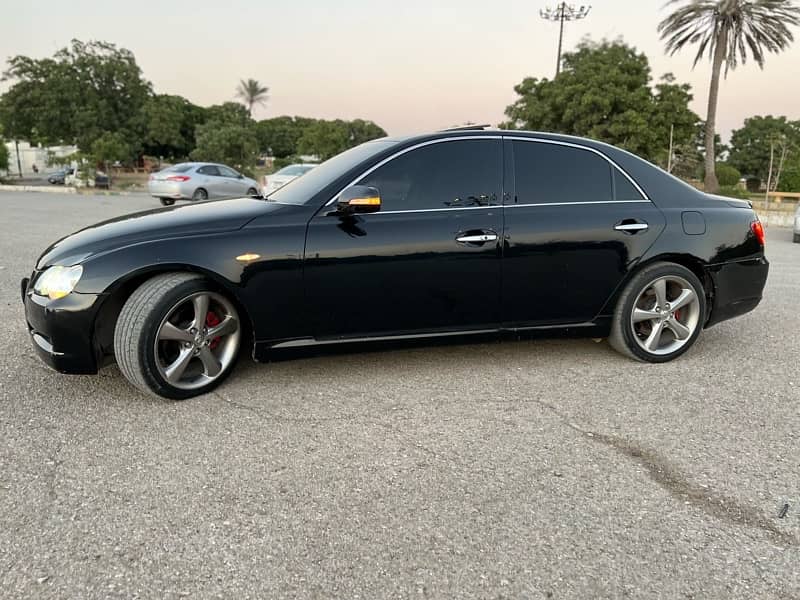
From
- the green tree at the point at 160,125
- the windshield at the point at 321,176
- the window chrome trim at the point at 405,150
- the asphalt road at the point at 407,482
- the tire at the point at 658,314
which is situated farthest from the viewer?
the green tree at the point at 160,125

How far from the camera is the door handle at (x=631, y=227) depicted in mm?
3871

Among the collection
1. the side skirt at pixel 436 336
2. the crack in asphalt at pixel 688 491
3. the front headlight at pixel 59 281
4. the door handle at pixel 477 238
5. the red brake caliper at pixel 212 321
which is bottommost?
the crack in asphalt at pixel 688 491

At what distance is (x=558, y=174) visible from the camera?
12.8ft

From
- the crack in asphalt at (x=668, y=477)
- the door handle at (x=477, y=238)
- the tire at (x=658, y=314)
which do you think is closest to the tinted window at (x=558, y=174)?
the door handle at (x=477, y=238)

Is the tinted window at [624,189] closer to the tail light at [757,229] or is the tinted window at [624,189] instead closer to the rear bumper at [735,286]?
the rear bumper at [735,286]

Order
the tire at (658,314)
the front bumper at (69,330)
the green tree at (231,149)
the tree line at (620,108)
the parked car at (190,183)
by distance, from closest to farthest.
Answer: the front bumper at (69,330) < the tire at (658,314) < the parked car at (190,183) < the tree line at (620,108) < the green tree at (231,149)

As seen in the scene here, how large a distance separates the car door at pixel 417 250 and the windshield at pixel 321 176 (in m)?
0.17

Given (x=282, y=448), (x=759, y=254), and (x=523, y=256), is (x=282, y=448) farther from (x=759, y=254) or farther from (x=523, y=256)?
(x=759, y=254)

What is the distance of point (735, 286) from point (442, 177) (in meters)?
2.29

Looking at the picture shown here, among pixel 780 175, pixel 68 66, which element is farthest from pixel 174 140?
pixel 780 175

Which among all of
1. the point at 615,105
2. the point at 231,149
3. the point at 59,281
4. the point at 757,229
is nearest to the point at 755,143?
the point at 615,105

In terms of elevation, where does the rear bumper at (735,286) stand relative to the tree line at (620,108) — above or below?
below

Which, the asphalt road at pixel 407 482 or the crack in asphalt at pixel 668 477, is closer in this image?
the asphalt road at pixel 407 482

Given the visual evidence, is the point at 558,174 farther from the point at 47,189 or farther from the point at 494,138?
the point at 47,189
